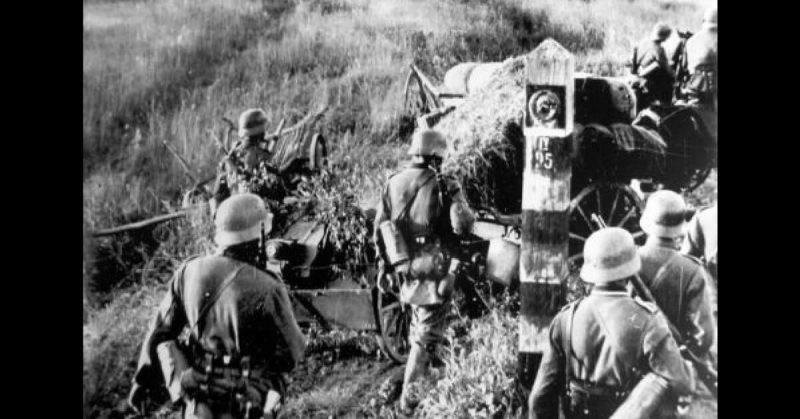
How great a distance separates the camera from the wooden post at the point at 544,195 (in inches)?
153

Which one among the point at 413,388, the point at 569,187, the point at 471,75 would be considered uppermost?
the point at 471,75

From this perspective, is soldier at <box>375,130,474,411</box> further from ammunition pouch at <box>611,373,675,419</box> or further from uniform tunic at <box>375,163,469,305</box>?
ammunition pouch at <box>611,373,675,419</box>

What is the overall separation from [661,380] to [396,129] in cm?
164

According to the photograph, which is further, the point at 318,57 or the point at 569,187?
the point at 318,57

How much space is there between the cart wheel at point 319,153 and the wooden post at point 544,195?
942 millimetres

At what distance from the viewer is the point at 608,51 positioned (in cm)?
Answer: 416

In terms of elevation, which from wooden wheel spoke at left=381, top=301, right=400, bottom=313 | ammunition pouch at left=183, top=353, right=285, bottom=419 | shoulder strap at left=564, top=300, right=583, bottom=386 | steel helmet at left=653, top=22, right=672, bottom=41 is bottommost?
ammunition pouch at left=183, top=353, right=285, bottom=419

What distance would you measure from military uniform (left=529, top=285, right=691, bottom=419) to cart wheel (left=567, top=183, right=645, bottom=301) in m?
0.17

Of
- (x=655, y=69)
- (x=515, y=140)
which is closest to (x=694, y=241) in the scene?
(x=655, y=69)

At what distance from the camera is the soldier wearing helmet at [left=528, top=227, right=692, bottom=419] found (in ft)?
12.3

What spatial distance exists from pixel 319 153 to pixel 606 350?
1586 millimetres

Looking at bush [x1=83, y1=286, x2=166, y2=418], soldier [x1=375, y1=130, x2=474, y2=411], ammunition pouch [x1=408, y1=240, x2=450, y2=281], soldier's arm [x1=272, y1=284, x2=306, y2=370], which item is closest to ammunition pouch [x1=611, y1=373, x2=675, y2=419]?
soldier [x1=375, y1=130, x2=474, y2=411]
